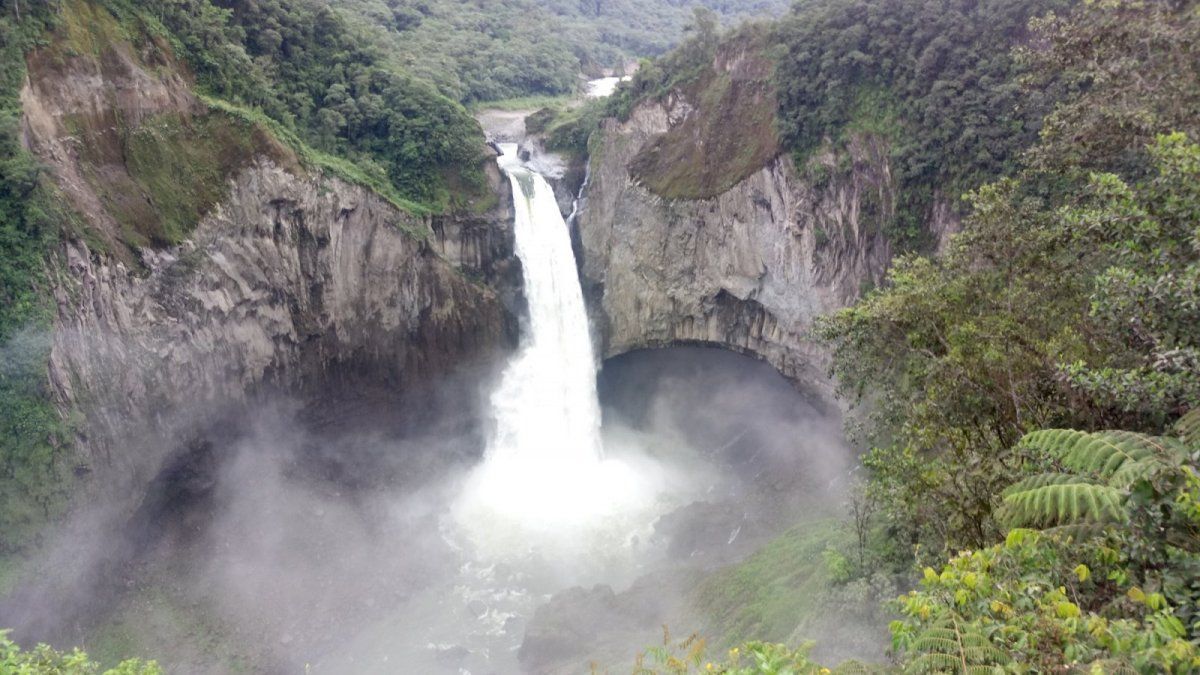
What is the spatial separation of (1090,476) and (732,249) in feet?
74.1

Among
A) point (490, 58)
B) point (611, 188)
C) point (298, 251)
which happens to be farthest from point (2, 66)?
point (490, 58)

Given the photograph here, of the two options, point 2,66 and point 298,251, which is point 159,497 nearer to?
point 298,251

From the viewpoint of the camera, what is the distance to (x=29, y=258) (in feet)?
57.0

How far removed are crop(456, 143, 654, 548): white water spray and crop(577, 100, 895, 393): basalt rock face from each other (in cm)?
169

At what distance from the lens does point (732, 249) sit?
28.1m

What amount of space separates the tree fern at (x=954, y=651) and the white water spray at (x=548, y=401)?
71.7ft

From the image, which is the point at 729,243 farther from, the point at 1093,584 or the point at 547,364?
the point at 1093,584

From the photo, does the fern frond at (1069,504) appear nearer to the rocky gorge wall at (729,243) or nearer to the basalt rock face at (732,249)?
the rocky gorge wall at (729,243)

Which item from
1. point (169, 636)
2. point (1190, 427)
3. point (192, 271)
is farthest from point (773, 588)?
point (192, 271)

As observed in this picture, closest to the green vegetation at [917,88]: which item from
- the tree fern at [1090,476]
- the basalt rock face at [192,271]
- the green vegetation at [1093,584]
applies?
the basalt rock face at [192,271]

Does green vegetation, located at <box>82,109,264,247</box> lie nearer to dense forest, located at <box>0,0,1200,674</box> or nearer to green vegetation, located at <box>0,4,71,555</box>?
dense forest, located at <box>0,0,1200,674</box>

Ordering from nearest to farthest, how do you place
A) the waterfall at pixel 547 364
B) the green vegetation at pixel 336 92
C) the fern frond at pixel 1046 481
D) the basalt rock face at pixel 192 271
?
the fern frond at pixel 1046 481 → the basalt rock face at pixel 192 271 → the green vegetation at pixel 336 92 → the waterfall at pixel 547 364

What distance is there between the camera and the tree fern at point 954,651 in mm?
4164

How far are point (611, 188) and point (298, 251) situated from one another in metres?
13.1
